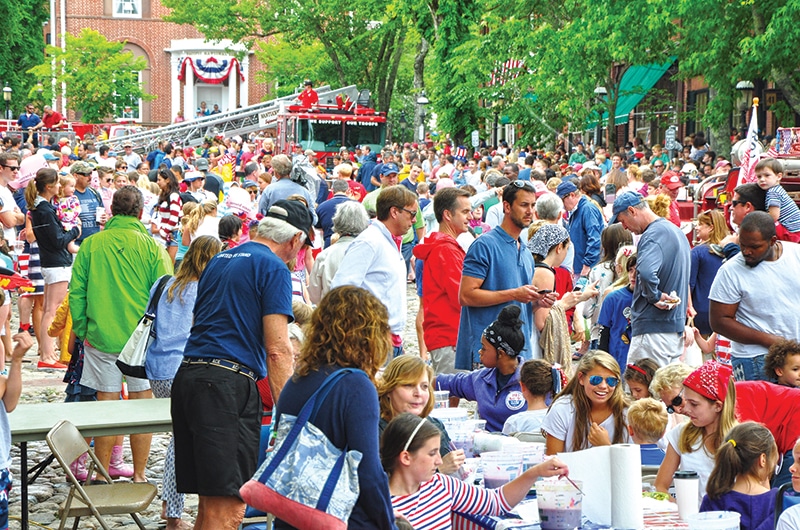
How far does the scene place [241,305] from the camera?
5.55 metres

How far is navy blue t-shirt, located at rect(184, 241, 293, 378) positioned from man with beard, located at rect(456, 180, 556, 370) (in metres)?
2.29

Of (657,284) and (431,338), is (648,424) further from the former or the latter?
(431,338)

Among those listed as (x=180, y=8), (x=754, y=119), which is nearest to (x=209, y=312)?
(x=754, y=119)

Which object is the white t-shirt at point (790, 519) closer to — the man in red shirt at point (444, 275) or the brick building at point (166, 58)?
the man in red shirt at point (444, 275)

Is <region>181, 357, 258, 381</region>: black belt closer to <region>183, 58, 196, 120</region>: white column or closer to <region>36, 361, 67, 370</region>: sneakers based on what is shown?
<region>36, 361, 67, 370</region>: sneakers

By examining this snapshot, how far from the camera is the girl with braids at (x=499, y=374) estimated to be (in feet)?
22.8

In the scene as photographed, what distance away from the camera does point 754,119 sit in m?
13.9

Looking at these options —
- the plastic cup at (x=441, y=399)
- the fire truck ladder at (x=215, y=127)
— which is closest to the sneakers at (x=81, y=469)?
the plastic cup at (x=441, y=399)

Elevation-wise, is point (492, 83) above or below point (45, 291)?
above

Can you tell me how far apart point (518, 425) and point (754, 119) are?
8.61 m

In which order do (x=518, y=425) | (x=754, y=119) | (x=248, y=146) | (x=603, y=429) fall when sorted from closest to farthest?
(x=603, y=429) → (x=518, y=425) → (x=754, y=119) → (x=248, y=146)

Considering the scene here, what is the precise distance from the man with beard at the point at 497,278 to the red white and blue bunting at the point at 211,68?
218 feet

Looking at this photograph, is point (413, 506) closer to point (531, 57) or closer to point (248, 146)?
point (531, 57)

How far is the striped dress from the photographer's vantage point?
4.64m
